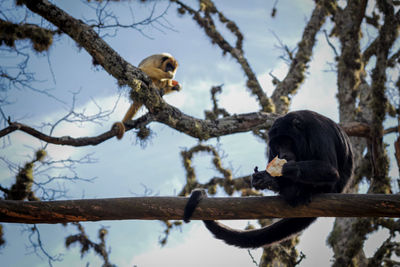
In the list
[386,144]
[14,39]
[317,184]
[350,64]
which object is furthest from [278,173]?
[350,64]

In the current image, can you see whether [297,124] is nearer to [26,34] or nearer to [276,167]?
[276,167]

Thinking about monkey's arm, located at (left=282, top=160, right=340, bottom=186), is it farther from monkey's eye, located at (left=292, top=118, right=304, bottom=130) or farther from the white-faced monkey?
the white-faced monkey

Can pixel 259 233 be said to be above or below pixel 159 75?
below

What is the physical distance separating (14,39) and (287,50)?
285 inches

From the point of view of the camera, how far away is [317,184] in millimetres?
3975

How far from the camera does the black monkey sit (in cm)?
397

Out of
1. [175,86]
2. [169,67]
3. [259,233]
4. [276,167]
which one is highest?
[169,67]

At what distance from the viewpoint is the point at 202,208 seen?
404cm

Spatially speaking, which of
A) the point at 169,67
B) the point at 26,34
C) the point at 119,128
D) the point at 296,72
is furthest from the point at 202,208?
the point at 296,72

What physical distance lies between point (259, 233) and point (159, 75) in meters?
4.69

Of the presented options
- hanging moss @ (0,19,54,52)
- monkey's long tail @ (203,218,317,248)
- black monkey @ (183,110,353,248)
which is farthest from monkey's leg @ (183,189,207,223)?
hanging moss @ (0,19,54,52)

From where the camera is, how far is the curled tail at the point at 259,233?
435 cm

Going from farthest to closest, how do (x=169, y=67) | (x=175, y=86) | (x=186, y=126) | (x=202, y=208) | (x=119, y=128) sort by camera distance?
(x=169, y=67) < (x=175, y=86) < (x=186, y=126) < (x=119, y=128) < (x=202, y=208)

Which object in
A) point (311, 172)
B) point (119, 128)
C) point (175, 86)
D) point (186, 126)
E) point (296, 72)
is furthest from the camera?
point (296, 72)
